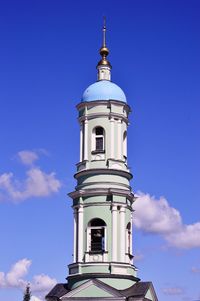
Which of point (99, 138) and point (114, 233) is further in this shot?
point (99, 138)

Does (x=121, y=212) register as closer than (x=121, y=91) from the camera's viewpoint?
Yes

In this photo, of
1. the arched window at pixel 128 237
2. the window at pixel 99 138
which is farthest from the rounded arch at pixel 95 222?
the window at pixel 99 138

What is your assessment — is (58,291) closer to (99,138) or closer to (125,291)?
(125,291)

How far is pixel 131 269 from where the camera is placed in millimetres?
35094

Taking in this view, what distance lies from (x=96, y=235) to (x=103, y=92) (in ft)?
25.8

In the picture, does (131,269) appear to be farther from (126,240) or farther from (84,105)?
(84,105)

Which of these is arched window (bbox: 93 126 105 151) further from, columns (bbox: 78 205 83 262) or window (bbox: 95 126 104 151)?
columns (bbox: 78 205 83 262)

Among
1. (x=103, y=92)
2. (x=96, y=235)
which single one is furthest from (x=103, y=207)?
(x=103, y=92)

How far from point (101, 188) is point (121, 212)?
5.34ft

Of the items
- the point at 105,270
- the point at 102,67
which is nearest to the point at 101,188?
the point at 105,270

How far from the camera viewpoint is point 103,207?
116 ft

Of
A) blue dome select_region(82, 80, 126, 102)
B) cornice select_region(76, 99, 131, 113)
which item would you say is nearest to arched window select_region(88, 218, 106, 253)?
cornice select_region(76, 99, 131, 113)

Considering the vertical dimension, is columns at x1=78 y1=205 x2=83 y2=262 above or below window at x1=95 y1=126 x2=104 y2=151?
below

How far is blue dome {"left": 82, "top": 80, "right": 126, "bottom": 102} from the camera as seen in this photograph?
37.2 meters
